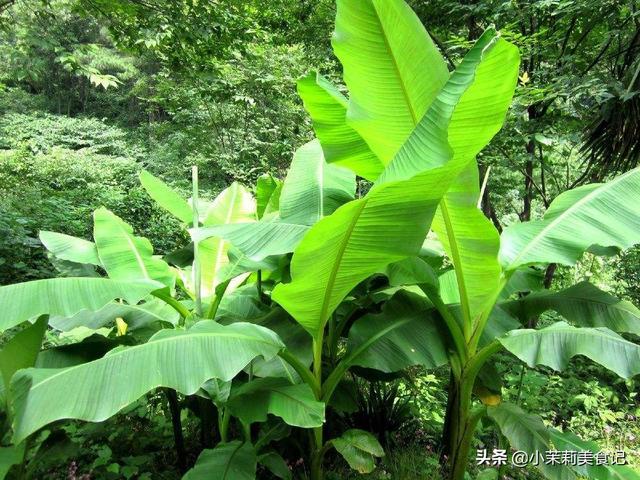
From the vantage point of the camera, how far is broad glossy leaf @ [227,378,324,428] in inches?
64.1

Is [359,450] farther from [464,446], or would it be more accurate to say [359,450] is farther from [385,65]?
[385,65]

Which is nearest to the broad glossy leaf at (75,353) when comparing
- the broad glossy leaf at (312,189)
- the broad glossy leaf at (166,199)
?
the broad glossy leaf at (166,199)

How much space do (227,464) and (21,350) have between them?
3.08 ft

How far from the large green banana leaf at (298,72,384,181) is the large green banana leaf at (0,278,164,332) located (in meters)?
1.06

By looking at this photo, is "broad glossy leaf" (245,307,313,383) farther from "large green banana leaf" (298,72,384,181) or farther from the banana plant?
"large green banana leaf" (298,72,384,181)

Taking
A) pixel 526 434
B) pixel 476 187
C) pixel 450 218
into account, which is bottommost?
pixel 526 434

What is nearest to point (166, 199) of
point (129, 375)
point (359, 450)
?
point (129, 375)

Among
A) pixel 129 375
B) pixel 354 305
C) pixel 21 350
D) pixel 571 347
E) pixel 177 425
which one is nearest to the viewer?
pixel 129 375

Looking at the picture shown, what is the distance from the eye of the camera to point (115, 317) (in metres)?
2.22

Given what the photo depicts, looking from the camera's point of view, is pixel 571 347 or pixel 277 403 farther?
pixel 571 347

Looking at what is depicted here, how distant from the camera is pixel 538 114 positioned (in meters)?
4.93

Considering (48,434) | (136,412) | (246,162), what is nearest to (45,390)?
(48,434)

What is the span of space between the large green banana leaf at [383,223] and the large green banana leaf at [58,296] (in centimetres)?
64

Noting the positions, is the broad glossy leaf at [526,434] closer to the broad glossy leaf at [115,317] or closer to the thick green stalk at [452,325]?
the thick green stalk at [452,325]
